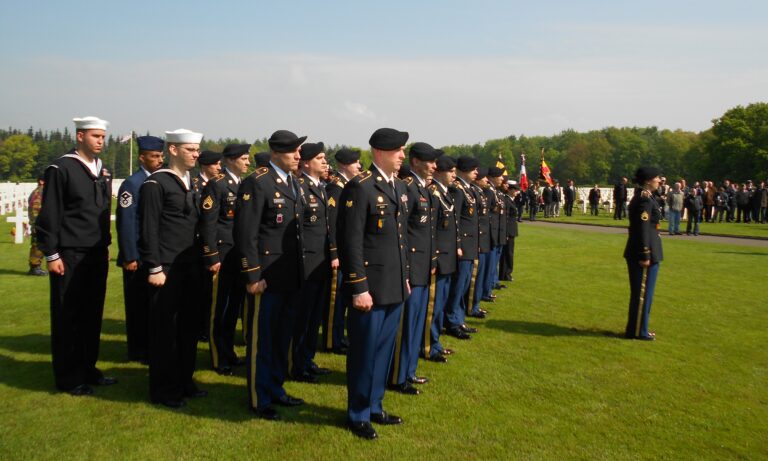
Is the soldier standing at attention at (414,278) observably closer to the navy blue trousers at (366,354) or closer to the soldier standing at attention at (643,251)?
the navy blue trousers at (366,354)

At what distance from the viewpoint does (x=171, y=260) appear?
209 inches

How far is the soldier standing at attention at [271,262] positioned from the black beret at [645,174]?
16.3 ft

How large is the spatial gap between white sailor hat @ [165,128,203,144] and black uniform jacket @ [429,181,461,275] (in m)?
2.73

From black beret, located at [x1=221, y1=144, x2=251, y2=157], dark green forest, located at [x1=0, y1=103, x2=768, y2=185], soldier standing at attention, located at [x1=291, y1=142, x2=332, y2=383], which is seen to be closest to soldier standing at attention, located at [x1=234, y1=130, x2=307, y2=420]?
soldier standing at attention, located at [x1=291, y1=142, x2=332, y2=383]

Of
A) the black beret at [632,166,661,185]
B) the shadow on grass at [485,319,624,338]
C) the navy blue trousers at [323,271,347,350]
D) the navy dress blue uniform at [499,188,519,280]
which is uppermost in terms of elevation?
the black beret at [632,166,661,185]

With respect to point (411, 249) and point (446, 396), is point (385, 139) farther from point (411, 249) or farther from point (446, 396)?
point (446, 396)

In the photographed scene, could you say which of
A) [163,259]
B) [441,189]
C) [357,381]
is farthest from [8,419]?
[441,189]

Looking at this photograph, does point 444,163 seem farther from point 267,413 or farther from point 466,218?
point 267,413

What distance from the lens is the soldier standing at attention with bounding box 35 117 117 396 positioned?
17.8 feet

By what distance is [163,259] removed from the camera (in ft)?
17.3

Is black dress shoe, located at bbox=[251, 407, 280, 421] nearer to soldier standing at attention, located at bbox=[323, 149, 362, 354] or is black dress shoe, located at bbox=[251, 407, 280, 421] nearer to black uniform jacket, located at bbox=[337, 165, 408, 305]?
black uniform jacket, located at bbox=[337, 165, 408, 305]

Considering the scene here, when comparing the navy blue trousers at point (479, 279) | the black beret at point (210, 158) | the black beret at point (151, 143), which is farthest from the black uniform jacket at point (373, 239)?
the navy blue trousers at point (479, 279)

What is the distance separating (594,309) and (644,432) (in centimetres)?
528

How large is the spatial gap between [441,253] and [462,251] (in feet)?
3.67
